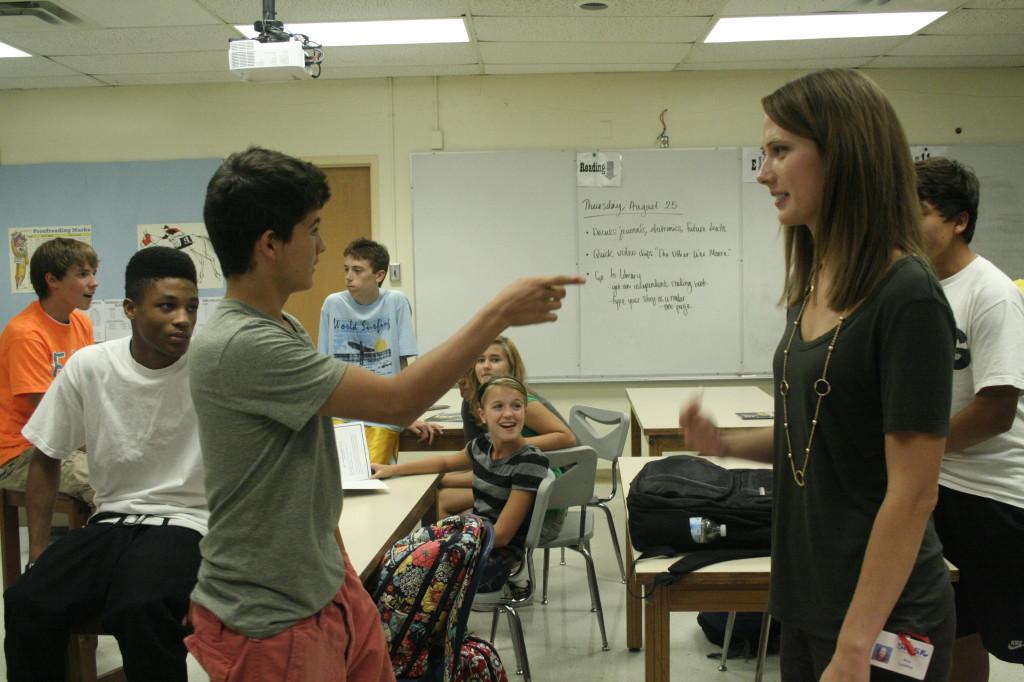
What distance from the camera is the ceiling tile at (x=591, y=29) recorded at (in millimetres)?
4379

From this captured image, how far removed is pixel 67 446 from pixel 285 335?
112 cm

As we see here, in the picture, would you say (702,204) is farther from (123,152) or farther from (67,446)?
(67,446)

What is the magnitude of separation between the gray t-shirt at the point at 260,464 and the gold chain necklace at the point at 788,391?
1.98 feet

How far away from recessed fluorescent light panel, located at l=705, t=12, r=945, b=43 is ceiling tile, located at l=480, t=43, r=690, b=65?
12.9 inches

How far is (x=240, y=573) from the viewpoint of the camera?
118cm

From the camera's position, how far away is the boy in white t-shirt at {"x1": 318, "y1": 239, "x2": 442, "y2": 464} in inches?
153

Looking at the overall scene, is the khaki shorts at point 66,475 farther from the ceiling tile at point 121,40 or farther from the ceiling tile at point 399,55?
the ceiling tile at point 399,55

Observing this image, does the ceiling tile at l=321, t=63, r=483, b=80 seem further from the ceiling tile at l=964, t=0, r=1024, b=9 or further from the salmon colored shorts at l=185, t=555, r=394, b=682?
the salmon colored shorts at l=185, t=555, r=394, b=682

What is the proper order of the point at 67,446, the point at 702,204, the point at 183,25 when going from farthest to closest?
the point at 702,204
the point at 183,25
the point at 67,446

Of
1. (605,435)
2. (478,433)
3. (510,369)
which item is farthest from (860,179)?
(605,435)

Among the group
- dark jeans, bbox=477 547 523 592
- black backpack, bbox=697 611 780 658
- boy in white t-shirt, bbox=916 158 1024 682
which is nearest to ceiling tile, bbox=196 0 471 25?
dark jeans, bbox=477 547 523 592

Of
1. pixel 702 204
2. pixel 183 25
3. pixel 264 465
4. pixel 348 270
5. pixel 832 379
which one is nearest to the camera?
pixel 832 379

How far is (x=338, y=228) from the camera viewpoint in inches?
224

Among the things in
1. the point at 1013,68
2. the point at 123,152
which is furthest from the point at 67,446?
the point at 1013,68
